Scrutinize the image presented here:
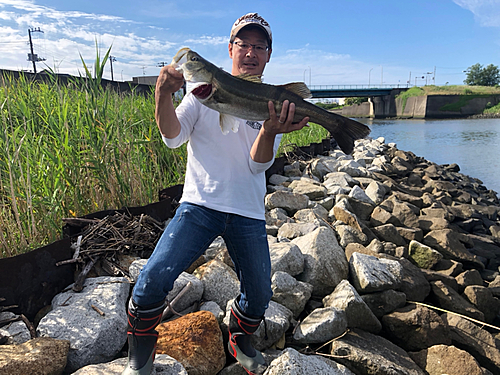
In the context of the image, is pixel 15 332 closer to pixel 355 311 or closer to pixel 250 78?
pixel 250 78

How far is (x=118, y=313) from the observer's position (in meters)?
2.69

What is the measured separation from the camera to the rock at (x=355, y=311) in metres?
3.16

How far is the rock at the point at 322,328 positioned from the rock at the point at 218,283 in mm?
683

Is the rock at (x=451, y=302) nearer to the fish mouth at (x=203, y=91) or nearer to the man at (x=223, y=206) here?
the man at (x=223, y=206)

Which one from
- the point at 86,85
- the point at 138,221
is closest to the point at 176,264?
the point at 138,221

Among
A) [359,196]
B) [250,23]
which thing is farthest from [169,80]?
[359,196]

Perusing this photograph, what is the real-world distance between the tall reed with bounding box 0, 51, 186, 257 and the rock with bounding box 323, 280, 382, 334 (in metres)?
2.66

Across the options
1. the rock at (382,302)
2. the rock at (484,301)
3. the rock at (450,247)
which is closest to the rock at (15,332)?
the rock at (382,302)

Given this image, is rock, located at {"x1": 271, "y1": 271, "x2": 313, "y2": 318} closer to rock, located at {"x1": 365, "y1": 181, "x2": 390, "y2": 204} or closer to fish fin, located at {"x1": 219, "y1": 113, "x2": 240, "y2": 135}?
fish fin, located at {"x1": 219, "y1": 113, "x2": 240, "y2": 135}

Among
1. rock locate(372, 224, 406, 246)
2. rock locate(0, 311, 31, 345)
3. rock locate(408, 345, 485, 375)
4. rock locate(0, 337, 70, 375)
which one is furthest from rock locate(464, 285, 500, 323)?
rock locate(0, 311, 31, 345)

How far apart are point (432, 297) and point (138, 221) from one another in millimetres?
3569

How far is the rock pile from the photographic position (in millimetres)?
2475

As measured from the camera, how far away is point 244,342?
256 centimetres

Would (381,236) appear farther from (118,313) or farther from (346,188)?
(118,313)
